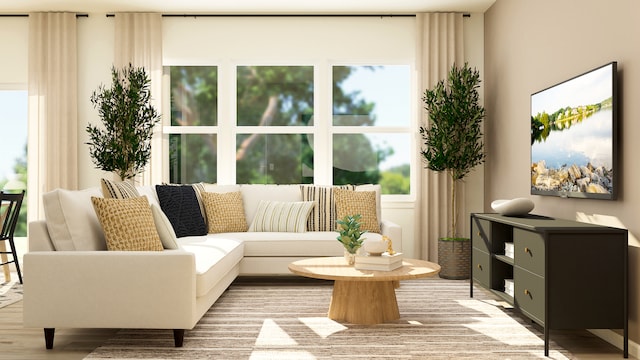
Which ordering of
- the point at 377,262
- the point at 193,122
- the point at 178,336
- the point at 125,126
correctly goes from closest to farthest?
the point at 178,336 < the point at 377,262 < the point at 125,126 < the point at 193,122

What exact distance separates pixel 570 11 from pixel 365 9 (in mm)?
2556

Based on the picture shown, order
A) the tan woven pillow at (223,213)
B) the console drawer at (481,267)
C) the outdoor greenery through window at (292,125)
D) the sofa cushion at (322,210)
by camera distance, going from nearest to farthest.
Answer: the console drawer at (481,267)
the tan woven pillow at (223,213)
the sofa cushion at (322,210)
the outdoor greenery through window at (292,125)

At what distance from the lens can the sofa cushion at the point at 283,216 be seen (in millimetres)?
5395

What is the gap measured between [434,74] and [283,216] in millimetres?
2253

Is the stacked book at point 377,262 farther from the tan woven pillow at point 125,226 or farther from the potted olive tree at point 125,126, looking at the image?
the potted olive tree at point 125,126

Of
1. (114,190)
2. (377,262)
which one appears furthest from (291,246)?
(114,190)

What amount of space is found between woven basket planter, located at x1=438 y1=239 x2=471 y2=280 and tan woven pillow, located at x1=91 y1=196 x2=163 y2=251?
10.1ft

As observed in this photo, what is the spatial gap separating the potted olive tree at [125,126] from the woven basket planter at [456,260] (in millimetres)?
3081

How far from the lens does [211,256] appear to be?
12.7ft

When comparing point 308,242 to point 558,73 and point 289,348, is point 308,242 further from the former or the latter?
point 558,73

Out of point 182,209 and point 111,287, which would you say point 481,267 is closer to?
point 182,209

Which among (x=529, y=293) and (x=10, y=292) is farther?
(x=10, y=292)

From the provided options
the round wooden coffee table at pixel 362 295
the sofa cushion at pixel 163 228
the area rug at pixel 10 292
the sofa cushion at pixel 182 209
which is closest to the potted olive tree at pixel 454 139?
the round wooden coffee table at pixel 362 295

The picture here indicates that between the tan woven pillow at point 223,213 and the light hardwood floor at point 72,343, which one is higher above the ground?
the tan woven pillow at point 223,213
